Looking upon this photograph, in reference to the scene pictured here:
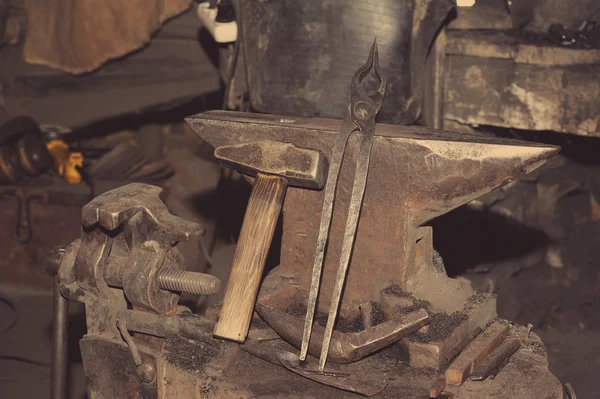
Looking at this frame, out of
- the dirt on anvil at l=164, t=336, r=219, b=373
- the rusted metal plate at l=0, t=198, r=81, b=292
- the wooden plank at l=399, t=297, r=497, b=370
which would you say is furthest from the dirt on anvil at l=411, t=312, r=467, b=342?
the rusted metal plate at l=0, t=198, r=81, b=292

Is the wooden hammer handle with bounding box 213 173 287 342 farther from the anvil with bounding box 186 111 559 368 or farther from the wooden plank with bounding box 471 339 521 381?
the wooden plank with bounding box 471 339 521 381

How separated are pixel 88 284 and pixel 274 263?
6.36 ft

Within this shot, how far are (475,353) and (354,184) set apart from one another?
1.69 feet

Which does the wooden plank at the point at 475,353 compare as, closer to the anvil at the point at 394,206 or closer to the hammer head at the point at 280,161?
the anvil at the point at 394,206

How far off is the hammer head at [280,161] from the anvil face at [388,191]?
7cm

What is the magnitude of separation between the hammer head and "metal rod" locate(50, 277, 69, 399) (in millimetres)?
638

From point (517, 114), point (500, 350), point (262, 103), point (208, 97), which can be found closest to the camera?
point (500, 350)

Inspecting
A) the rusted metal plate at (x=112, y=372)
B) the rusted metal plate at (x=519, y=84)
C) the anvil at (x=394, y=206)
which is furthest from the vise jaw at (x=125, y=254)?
the rusted metal plate at (x=519, y=84)

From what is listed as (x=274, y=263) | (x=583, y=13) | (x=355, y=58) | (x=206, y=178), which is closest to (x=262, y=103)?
(x=355, y=58)

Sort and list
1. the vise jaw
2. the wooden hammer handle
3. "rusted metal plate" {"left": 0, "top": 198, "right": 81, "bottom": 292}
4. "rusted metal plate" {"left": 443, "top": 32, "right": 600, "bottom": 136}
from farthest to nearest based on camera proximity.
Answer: "rusted metal plate" {"left": 0, "top": 198, "right": 81, "bottom": 292} < "rusted metal plate" {"left": 443, "top": 32, "right": 600, "bottom": 136} < the vise jaw < the wooden hammer handle

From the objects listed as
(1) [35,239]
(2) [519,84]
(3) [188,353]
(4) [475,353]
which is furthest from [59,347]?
(1) [35,239]

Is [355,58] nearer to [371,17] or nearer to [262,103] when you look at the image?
[371,17]

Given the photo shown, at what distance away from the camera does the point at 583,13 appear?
394cm

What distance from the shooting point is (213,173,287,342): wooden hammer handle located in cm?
212
